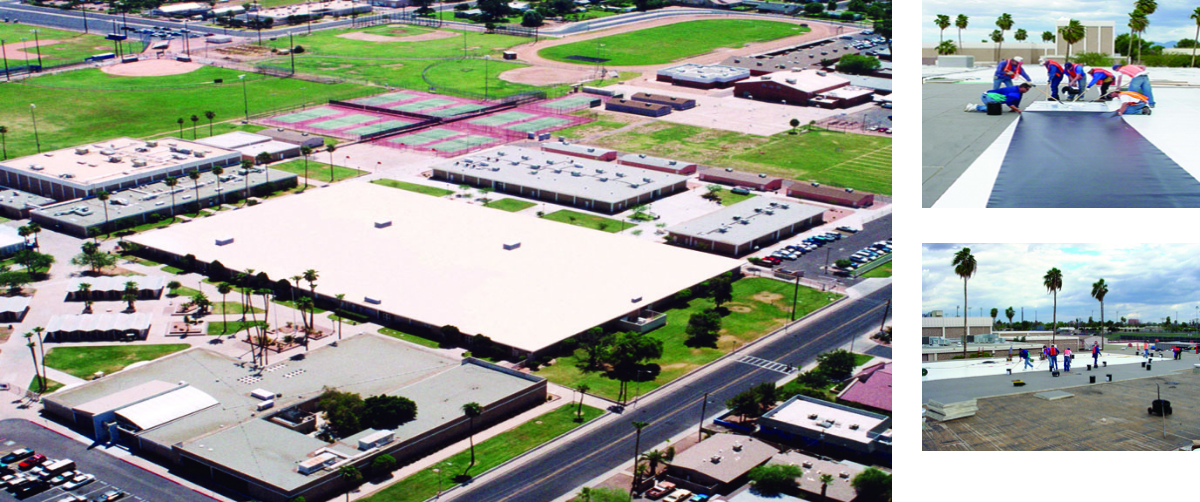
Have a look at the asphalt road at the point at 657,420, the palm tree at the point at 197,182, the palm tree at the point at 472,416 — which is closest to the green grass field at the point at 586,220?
the asphalt road at the point at 657,420

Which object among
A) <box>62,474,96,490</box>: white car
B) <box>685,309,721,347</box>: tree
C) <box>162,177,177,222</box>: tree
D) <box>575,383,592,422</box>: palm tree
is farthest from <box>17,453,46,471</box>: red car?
<box>162,177,177,222</box>: tree

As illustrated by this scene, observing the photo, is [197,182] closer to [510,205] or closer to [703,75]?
[510,205]

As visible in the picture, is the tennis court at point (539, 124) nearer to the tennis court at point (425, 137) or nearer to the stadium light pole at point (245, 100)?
the tennis court at point (425, 137)

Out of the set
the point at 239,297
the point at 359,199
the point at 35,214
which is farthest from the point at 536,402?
the point at 35,214

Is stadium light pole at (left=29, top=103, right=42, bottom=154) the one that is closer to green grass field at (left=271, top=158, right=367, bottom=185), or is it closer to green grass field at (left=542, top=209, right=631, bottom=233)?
green grass field at (left=271, top=158, right=367, bottom=185)

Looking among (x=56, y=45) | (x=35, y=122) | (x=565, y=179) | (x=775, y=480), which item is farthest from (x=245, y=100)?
(x=775, y=480)

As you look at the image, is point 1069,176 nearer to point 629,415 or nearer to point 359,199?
point 629,415
